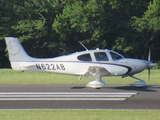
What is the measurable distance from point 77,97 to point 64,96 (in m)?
0.55

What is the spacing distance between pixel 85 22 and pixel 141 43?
5439 millimetres

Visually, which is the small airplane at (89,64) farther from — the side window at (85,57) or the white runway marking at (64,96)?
the white runway marking at (64,96)

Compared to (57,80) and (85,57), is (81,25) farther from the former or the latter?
(85,57)

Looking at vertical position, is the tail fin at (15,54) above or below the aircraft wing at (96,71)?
above

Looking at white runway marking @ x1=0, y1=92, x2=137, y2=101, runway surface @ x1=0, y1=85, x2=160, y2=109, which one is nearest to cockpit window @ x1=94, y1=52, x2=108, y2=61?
runway surface @ x1=0, y1=85, x2=160, y2=109

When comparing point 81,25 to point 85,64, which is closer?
point 85,64

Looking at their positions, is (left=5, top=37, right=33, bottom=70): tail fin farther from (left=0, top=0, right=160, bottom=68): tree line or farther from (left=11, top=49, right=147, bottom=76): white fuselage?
(left=0, top=0, right=160, bottom=68): tree line

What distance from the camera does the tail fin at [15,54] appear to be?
71.7 ft

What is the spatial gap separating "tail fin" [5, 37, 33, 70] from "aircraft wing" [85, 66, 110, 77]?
8.91 ft

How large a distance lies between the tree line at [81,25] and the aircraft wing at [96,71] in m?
19.8

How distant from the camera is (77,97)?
17281mm
